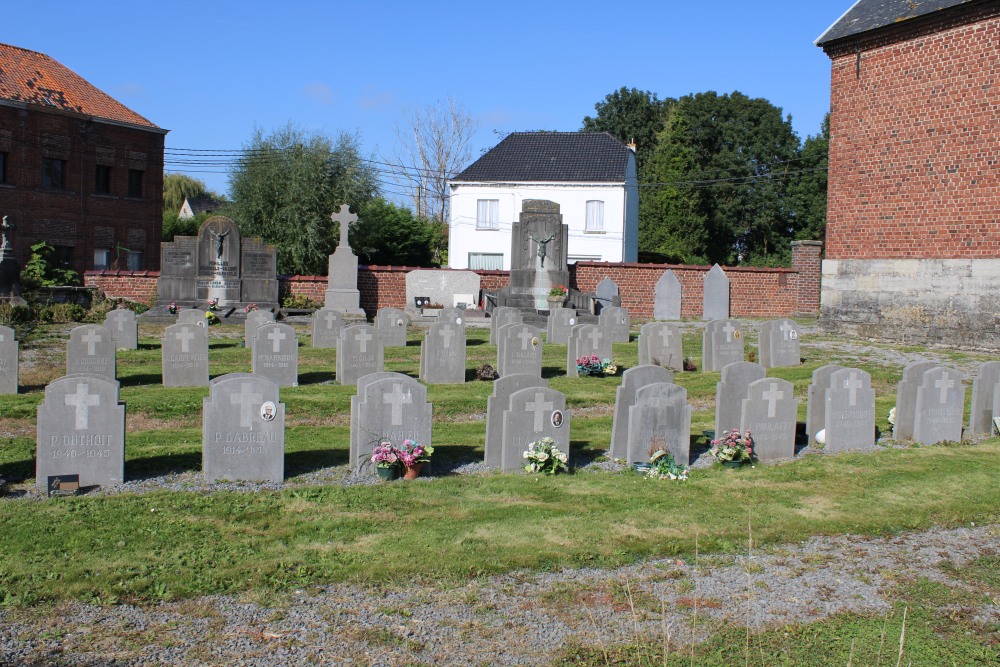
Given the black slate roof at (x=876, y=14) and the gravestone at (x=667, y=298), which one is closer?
the black slate roof at (x=876, y=14)

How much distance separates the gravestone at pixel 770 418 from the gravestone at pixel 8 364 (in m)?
10.5

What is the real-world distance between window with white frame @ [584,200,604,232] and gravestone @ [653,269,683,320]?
42.4 ft

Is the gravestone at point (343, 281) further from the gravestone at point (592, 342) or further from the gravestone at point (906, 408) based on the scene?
the gravestone at point (906, 408)

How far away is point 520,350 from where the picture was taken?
52.6ft

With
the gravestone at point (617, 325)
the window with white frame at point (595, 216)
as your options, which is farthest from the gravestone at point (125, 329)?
the window with white frame at point (595, 216)

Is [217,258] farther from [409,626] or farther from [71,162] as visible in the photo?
[409,626]

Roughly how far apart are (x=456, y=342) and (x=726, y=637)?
10538mm

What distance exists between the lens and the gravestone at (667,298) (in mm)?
32469

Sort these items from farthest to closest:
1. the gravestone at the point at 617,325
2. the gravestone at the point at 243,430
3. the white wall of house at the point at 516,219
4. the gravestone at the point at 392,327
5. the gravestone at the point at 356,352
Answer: the white wall of house at the point at 516,219
the gravestone at the point at 617,325
the gravestone at the point at 392,327
the gravestone at the point at 356,352
the gravestone at the point at 243,430

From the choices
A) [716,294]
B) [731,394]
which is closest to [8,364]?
[731,394]

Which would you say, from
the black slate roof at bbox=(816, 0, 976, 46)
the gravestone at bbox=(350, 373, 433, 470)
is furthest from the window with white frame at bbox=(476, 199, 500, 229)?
the gravestone at bbox=(350, 373, 433, 470)

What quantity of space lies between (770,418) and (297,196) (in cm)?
3152

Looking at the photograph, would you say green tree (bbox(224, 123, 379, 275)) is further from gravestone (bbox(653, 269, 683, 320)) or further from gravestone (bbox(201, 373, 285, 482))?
gravestone (bbox(201, 373, 285, 482))

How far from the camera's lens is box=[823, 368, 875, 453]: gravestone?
36.5 feet
